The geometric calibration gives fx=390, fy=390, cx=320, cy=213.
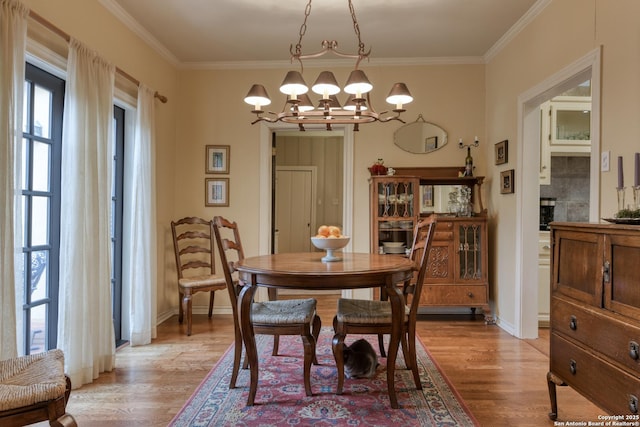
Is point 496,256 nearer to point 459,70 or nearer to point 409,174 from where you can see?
point 409,174

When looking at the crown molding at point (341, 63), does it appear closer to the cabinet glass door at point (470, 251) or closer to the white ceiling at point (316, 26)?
the white ceiling at point (316, 26)

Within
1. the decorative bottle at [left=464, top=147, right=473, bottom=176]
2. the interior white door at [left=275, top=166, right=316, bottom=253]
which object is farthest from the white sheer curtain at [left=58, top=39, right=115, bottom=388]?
the interior white door at [left=275, top=166, right=316, bottom=253]

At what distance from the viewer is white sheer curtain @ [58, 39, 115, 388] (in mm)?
2340

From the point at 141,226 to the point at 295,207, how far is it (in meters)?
3.35

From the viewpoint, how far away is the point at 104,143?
8.50 ft

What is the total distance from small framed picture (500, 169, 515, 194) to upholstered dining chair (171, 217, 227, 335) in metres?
2.72

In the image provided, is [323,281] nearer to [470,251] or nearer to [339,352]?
[339,352]

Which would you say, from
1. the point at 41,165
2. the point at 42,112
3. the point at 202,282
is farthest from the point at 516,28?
the point at 41,165

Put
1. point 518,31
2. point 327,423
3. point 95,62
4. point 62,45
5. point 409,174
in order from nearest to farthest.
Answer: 1. point 327,423
2. point 62,45
3. point 95,62
4. point 518,31
5. point 409,174

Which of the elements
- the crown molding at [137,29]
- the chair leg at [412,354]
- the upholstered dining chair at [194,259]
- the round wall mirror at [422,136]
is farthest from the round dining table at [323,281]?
the crown molding at [137,29]

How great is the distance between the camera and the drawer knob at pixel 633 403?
1.42 m

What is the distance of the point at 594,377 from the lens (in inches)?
64.9

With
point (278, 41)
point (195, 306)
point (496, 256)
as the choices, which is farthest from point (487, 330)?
point (278, 41)

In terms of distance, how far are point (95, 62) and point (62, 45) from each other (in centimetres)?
21
